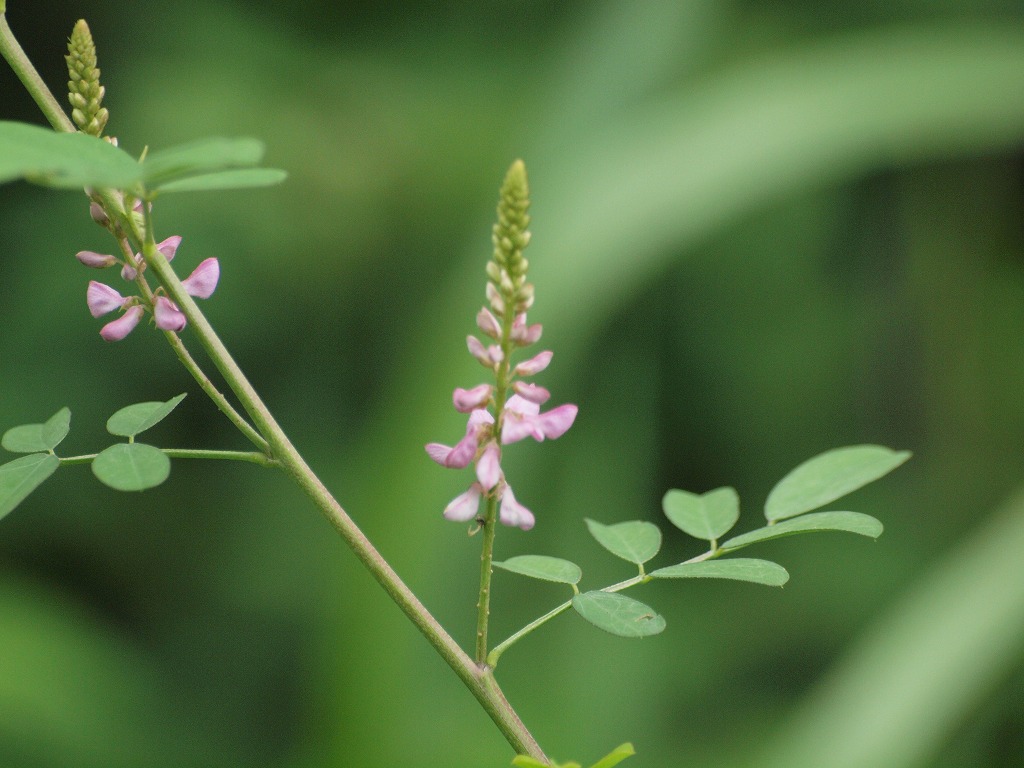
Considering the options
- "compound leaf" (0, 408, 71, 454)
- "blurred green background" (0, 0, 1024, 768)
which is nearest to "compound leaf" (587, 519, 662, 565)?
"compound leaf" (0, 408, 71, 454)

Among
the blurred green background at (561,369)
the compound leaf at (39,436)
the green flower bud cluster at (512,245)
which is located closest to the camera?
the green flower bud cluster at (512,245)

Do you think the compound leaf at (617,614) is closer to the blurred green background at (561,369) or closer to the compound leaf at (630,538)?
the compound leaf at (630,538)

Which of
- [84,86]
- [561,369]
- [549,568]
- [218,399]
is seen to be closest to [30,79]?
[84,86]

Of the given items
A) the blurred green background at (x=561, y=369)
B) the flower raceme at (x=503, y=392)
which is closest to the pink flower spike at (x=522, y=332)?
the flower raceme at (x=503, y=392)

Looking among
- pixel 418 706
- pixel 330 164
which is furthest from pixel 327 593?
pixel 330 164

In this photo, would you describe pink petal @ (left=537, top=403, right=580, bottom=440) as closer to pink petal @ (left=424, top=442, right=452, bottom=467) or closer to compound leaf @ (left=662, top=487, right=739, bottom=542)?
pink petal @ (left=424, top=442, right=452, bottom=467)

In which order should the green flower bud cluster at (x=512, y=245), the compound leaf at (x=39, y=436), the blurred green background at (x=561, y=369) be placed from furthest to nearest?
the blurred green background at (x=561, y=369) < the compound leaf at (x=39, y=436) < the green flower bud cluster at (x=512, y=245)

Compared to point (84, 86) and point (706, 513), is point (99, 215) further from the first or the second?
point (706, 513)
